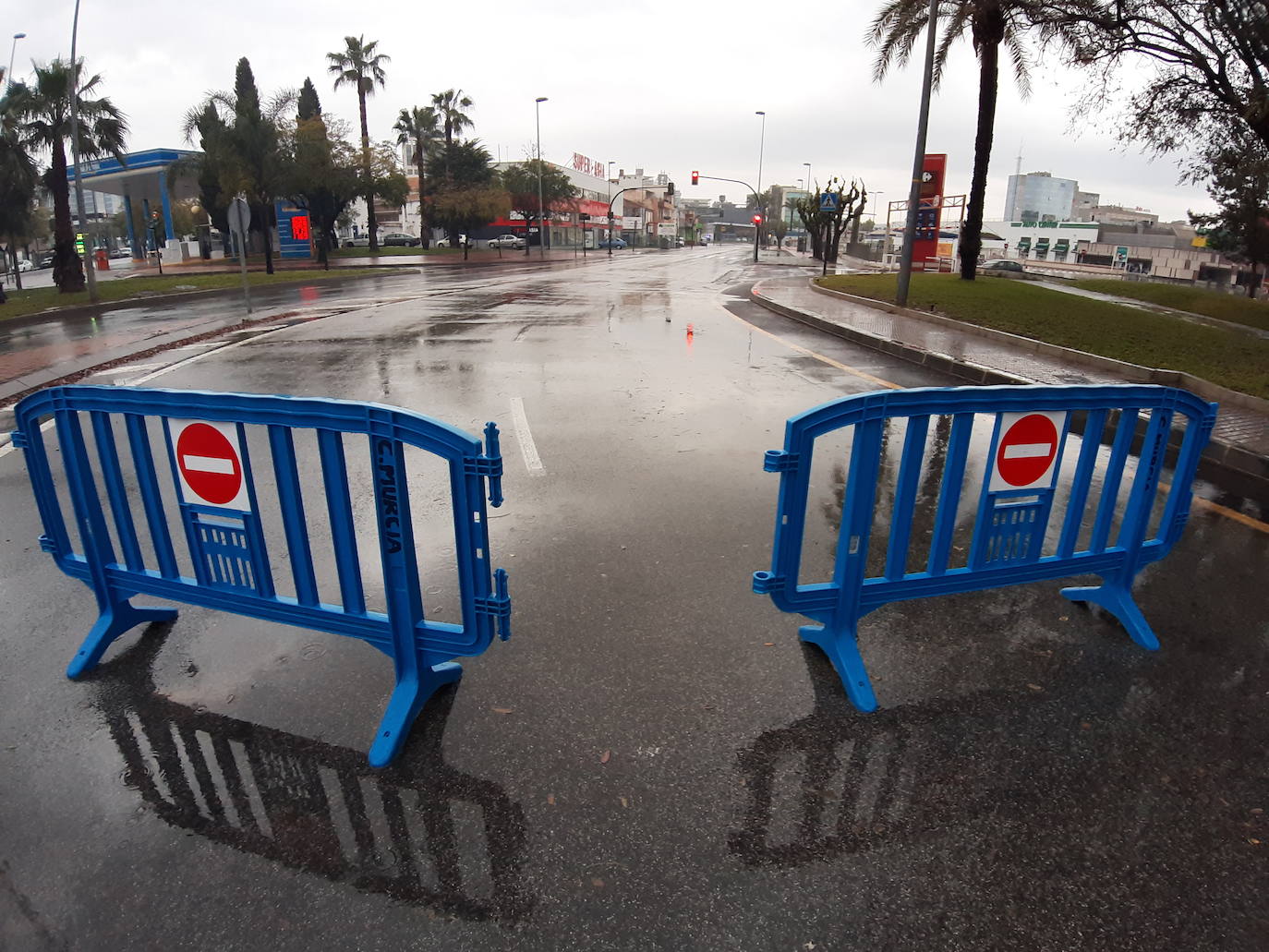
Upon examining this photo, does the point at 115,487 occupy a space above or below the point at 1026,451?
below

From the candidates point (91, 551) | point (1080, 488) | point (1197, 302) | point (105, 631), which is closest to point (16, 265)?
point (91, 551)

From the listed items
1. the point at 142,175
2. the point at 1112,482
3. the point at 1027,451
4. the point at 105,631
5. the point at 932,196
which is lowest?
the point at 105,631

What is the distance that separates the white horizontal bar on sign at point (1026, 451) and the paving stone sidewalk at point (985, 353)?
15.3 ft

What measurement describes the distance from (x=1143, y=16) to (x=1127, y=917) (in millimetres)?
18760

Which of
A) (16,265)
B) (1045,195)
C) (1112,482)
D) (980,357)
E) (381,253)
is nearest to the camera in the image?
(1112,482)

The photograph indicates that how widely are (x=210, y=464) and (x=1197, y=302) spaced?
85.8 ft

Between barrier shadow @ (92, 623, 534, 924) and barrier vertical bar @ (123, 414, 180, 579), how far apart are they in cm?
60

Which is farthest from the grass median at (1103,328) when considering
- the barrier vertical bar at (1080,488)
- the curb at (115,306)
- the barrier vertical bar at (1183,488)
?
the curb at (115,306)

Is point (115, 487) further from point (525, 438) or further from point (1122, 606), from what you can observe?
point (1122, 606)

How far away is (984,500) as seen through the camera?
3.53 metres

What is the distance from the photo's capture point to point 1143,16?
50.4ft

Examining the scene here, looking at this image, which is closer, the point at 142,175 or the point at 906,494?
the point at 906,494

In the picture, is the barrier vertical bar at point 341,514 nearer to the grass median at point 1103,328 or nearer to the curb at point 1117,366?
the curb at point 1117,366

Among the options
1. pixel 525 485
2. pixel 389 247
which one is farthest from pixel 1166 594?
pixel 389 247
